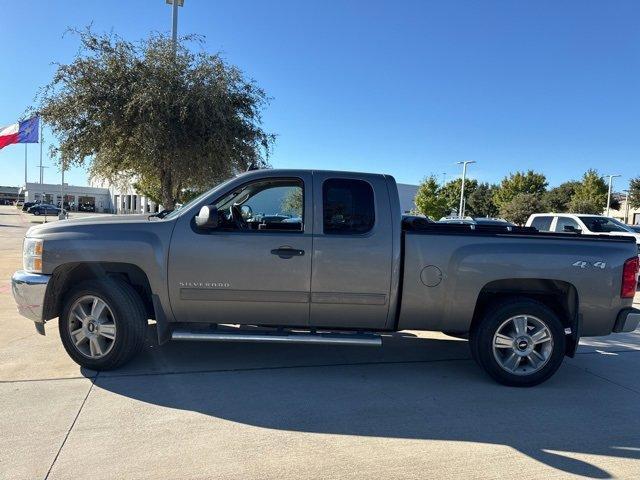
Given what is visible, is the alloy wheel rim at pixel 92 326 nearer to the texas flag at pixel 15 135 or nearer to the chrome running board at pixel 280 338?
the chrome running board at pixel 280 338

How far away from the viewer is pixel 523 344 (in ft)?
16.0

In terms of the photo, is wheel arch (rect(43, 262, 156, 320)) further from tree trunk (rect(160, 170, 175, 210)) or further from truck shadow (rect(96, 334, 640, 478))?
tree trunk (rect(160, 170, 175, 210))

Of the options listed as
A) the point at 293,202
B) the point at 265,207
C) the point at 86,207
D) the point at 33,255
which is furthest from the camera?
the point at 86,207

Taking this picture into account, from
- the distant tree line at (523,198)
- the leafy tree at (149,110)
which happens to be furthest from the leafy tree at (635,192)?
the leafy tree at (149,110)

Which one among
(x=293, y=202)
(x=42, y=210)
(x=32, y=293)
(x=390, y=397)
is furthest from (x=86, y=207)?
(x=390, y=397)

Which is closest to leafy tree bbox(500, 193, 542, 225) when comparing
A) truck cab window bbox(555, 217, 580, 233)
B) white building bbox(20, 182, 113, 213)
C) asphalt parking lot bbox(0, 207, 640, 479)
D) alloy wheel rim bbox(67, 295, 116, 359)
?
truck cab window bbox(555, 217, 580, 233)

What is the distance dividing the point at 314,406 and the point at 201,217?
1994 millimetres

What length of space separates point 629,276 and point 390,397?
2.60 m

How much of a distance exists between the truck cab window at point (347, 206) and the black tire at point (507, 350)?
5.03ft

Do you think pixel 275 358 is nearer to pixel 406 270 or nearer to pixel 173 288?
pixel 173 288

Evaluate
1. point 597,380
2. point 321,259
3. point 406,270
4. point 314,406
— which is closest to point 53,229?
point 321,259

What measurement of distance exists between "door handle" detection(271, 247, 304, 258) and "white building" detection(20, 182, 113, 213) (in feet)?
303

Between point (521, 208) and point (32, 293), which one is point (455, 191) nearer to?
point (521, 208)

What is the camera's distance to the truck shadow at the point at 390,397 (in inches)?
153
